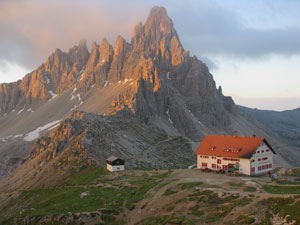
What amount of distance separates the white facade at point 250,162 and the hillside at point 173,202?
3.24m

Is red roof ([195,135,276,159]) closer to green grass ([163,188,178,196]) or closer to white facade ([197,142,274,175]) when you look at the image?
white facade ([197,142,274,175])

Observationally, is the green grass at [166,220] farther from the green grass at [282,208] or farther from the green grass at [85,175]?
the green grass at [85,175]

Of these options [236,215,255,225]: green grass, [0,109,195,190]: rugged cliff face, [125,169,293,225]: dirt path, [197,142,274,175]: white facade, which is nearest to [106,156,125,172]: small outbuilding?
[0,109,195,190]: rugged cliff face

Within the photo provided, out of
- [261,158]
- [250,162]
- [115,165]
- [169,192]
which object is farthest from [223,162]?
[115,165]

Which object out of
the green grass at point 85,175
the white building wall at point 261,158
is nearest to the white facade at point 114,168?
the green grass at point 85,175

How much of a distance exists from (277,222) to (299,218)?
6.41ft

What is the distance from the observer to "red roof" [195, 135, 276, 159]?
5946 centimetres

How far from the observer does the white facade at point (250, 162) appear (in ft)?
192

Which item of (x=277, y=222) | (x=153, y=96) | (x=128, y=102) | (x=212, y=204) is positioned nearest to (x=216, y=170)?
(x=212, y=204)

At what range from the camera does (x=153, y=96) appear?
18662cm

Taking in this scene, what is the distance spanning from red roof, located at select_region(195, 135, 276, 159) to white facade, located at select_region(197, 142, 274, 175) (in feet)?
2.45

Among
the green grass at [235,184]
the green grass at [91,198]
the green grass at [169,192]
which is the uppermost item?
the green grass at [235,184]

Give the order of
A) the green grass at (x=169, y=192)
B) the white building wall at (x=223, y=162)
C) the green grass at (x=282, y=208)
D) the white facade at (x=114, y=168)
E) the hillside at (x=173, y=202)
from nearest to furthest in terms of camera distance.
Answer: the green grass at (x=282, y=208), the hillside at (x=173, y=202), the green grass at (x=169, y=192), the white building wall at (x=223, y=162), the white facade at (x=114, y=168)

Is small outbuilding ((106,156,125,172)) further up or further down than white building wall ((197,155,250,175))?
further down
